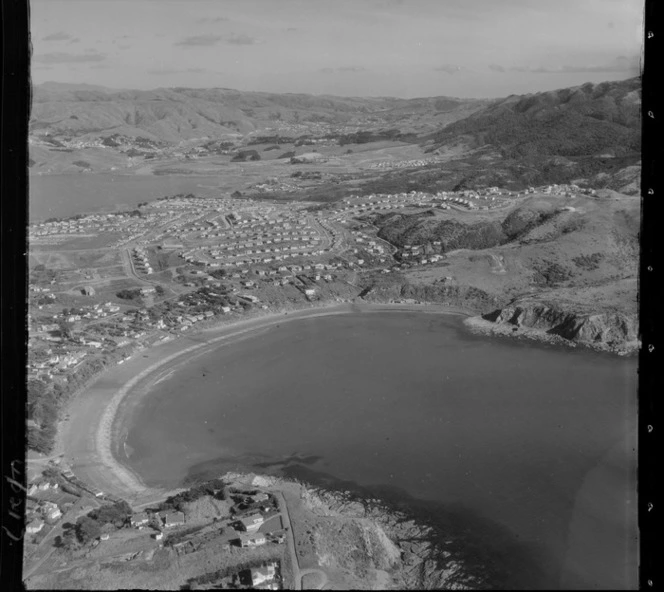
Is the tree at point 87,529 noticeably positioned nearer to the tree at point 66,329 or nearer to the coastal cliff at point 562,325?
the tree at point 66,329

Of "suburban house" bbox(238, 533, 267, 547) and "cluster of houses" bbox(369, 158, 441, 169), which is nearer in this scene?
"suburban house" bbox(238, 533, 267, 547)

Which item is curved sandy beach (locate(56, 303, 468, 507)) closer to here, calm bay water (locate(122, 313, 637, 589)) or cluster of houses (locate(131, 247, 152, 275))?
calm bay water (locate(122, 313, 637, 589))

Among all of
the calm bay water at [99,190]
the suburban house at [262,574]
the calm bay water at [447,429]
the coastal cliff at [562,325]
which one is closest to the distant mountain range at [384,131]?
the calm bay water at [99,190]

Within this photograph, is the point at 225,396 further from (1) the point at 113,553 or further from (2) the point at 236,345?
(1) the point at 113,553

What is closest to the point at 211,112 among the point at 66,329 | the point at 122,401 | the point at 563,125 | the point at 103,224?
the point at 563,125

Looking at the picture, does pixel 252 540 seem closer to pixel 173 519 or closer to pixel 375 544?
pixel 173 519

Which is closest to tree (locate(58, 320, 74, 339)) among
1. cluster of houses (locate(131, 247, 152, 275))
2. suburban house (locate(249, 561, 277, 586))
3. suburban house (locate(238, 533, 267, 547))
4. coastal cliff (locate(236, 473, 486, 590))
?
cluster of houses (locate(131, 247, 152, 275))
